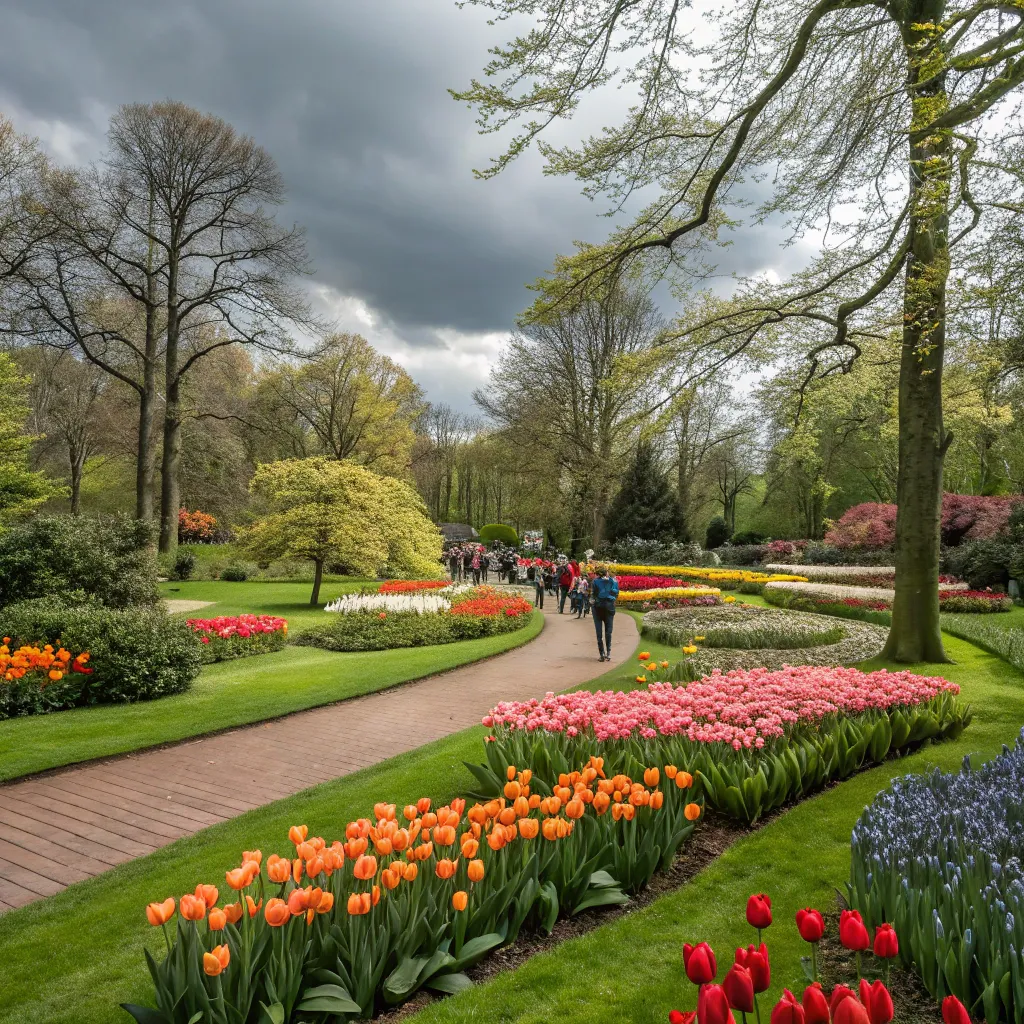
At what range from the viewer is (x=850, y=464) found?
42.8 metres

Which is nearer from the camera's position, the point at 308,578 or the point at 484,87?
the point at 484,87

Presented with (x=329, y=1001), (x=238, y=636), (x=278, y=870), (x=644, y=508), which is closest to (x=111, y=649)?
(x=238, y=636)

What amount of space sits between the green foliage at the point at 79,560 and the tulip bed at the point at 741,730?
837 cm

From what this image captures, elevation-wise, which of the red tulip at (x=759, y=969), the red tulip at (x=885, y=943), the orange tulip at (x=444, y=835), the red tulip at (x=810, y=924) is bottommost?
the orange tulip at (x=444, y=835)

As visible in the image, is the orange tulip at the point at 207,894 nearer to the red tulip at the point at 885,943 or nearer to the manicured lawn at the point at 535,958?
the manicured lawn at the point at 535,958

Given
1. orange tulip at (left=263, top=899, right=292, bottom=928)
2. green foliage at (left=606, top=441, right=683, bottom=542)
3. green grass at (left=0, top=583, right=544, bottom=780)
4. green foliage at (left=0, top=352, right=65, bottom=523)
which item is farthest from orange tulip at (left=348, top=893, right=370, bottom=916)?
green foliage at (left=606, top=441, right=683, bottom=542)

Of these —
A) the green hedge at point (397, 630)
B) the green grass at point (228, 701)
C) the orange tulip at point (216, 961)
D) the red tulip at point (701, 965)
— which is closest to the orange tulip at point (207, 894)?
the orange tulip at point (216, 961)

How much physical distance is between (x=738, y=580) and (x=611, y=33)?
69.0ft

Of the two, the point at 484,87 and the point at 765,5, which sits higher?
the point at 765,5

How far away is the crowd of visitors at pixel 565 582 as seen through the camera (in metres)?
12.5

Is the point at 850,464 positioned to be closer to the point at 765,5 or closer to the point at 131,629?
the point at 765,5

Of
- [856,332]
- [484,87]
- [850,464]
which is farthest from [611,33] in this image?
[850,464]

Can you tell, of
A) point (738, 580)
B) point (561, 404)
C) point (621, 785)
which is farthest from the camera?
point (561, 404)

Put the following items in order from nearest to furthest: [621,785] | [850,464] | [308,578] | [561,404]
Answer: [621,785] < [308,578] < [561,404] < [850,464]
